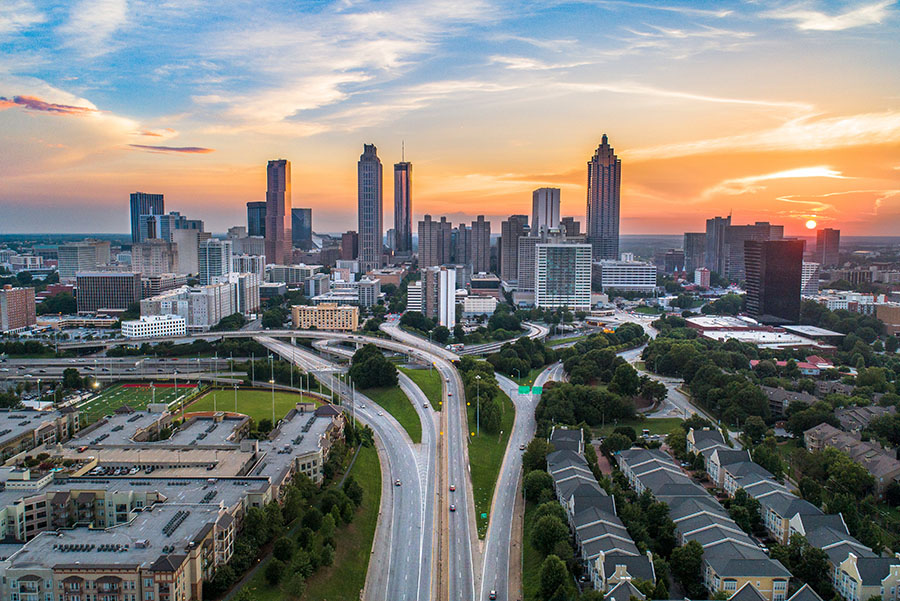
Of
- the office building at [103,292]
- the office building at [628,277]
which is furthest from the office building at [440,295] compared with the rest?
the office building at [628,277]

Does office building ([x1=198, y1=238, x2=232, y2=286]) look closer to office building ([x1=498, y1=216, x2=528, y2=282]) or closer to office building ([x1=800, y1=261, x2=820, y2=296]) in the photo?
office building ([x1=498, y1=216, x2=528, y2=282])

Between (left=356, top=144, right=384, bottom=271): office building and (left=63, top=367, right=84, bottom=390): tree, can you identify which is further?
(left=356, top=144, right=384, bottom=271): office building

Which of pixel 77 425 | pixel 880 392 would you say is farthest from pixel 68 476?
pixel 880 392

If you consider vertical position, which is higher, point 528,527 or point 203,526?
point 203,526

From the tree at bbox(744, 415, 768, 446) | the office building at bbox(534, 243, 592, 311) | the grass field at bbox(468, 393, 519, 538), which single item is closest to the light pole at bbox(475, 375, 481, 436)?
the grass field at bbox(468, 393, 519, 538)

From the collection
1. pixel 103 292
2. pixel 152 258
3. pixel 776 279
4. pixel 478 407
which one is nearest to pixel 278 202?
pixel 152 258

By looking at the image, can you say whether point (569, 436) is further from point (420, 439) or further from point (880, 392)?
point (880, 392)
